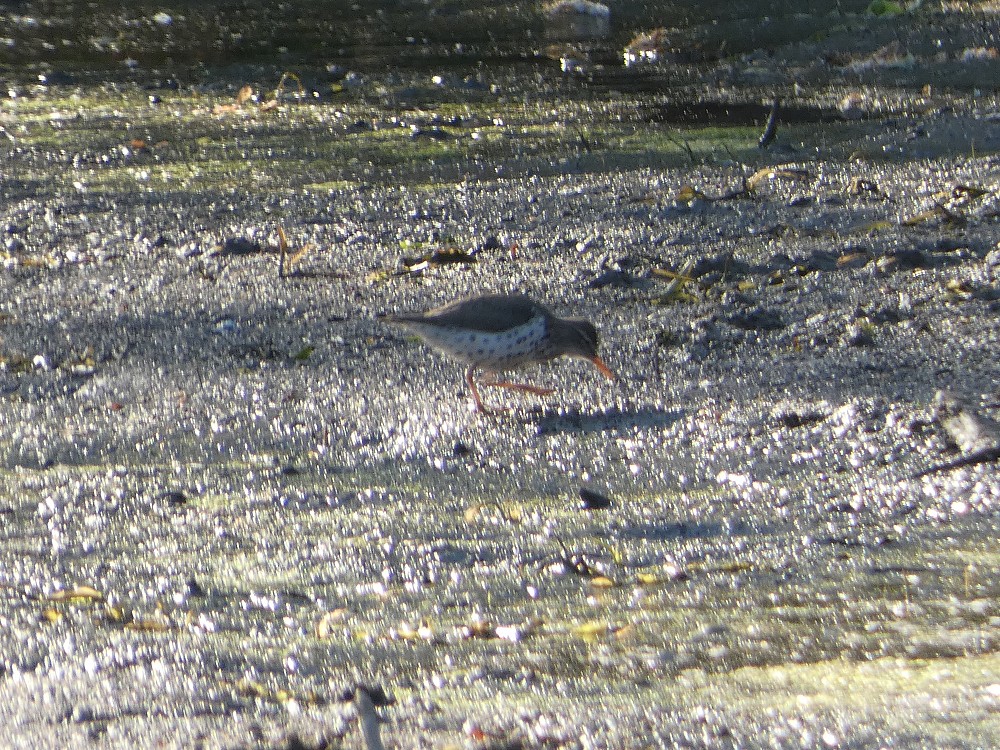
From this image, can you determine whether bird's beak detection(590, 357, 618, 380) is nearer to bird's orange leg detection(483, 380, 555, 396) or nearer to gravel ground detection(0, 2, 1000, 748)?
gravel ground detection(0, 2, 1000, 748)

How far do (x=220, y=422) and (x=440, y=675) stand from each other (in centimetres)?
232

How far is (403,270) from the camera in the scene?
24.3 ft

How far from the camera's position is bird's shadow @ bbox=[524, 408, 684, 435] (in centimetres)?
520

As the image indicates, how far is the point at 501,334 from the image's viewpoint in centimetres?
581

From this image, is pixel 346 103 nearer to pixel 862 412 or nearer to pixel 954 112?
pixel 954 112

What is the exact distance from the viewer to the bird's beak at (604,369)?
5837 millimetres

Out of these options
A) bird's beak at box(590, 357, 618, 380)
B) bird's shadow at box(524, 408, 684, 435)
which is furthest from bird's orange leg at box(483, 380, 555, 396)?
bird's shadow at box(524, 408, 684, 435)

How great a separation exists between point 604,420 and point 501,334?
751 mm

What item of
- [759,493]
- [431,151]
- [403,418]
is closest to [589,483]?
[759,493]

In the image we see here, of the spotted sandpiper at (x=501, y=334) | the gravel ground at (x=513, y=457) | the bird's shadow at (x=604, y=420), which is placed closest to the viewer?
the gravel ground at (x=513, y=457)

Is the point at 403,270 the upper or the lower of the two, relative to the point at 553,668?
lower

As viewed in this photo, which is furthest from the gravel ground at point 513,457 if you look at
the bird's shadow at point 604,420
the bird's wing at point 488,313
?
the bird's wing at point 488,313

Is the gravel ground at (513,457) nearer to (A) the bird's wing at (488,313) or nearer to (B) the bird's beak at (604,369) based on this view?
(B) the bird's beak at (604,369)

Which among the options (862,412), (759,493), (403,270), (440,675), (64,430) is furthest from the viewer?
(403,270)
